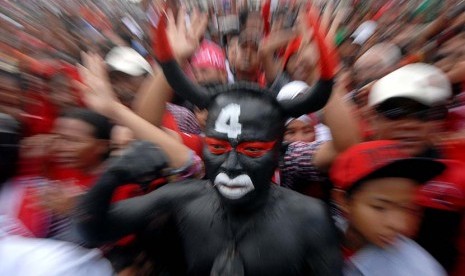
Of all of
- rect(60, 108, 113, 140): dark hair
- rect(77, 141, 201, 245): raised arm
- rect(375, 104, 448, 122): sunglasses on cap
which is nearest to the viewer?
rect(77, 141, 201, 245): raised arm

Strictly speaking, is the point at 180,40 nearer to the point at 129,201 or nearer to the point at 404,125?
the point at 129,201

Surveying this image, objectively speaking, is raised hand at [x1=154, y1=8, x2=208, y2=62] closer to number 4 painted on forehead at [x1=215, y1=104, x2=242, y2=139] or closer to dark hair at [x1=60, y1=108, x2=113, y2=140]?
number 4 painted on forehead at [x1=215, y1=104, x2=242, y2=139]

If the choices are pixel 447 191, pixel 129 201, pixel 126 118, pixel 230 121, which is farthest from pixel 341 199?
pixel 126 118

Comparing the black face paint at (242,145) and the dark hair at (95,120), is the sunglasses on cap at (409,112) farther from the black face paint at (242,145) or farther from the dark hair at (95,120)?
the dark hair at (95,120)

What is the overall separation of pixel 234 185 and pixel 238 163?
0.07 metres

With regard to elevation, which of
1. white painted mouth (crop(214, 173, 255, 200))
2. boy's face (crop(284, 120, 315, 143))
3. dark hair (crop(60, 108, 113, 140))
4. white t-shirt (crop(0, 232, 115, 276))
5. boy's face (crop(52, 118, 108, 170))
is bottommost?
white t-shirt (crop(0, 232, 115, 276))

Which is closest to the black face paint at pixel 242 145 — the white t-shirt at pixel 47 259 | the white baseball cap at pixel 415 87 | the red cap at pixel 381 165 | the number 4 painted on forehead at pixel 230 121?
the number 4 painted on forehead at pixel 230 121

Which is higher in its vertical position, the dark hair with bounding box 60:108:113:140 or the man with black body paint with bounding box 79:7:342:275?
the dark hair with bounding box 60:108:113:140

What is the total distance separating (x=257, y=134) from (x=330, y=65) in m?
0.29

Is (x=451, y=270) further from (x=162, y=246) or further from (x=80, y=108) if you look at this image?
(x=80, y=108)

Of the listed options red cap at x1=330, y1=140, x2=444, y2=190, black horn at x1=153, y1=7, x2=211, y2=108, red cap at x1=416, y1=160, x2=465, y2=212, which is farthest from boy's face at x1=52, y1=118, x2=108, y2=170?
red cap at x1=416, y1=160, x2=465, y2=212

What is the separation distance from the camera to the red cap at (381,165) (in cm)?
147

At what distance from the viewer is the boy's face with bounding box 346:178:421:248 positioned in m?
1.46

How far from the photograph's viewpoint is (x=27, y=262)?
4.38ft
